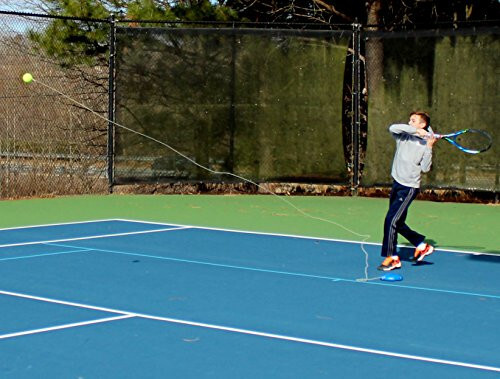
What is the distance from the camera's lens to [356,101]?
52.3ft

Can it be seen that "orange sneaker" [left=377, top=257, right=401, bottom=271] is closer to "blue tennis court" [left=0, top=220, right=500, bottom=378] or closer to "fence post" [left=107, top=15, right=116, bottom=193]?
"blue tennis court" [left=0, top=220, right=500, bottom=378]

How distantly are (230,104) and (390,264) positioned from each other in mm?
7652

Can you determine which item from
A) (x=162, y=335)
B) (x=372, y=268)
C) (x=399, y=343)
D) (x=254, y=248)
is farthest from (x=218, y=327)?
(x=254, y=248)

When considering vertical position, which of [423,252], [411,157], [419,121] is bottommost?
[423,252]

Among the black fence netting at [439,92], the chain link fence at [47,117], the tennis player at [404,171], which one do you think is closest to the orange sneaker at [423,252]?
the tennis player at [404,171]

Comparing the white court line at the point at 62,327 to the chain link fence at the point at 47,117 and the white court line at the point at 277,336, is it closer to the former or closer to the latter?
the white court line at the point at 277,336

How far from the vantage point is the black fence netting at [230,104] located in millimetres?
16078

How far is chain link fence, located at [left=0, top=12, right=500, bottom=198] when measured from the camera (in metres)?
15.8

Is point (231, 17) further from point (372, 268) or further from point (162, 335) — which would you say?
point (162, 335)

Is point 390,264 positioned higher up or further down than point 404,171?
further down

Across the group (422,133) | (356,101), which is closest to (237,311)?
(422,133)

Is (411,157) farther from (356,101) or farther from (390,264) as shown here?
(356,101)

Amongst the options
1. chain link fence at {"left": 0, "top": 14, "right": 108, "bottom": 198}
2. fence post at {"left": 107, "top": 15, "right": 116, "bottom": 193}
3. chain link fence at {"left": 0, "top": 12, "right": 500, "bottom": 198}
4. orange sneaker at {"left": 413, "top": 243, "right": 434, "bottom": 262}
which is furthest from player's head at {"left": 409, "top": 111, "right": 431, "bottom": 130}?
chain link fence at {"left": 0, "top": 14, "right": 108, "bottom": 198}

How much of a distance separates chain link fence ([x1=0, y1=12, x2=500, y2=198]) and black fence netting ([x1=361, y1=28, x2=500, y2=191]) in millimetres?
27
